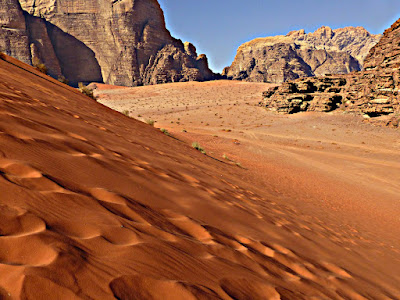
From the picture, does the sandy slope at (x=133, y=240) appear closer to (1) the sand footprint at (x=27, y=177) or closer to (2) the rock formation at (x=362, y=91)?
(1) the sand footprint at (x=27, y=177)

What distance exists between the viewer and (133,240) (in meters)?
Answer: 1.68

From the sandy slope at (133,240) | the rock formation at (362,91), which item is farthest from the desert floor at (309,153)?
the sandy slope at (133,240)

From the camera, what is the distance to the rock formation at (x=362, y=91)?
25.4 metres

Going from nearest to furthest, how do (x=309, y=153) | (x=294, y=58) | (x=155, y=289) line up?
(x=155, y=289) < (x=309, y=153) < (x=294, y=58)

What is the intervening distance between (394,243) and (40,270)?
6.24 metres

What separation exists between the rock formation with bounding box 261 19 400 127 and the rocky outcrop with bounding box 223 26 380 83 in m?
43.3

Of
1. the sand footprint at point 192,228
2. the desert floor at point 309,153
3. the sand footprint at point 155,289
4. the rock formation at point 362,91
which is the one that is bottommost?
the desert floor at point 309,153

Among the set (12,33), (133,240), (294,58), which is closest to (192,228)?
(133,240)

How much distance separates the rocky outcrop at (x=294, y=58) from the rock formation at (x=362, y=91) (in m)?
43.3

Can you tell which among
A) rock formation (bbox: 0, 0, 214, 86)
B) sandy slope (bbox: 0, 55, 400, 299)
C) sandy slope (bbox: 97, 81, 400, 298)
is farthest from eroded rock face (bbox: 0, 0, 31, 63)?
sandy slope (bbox: 0, 55, 400, 299)

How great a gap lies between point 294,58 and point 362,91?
68.9 metres

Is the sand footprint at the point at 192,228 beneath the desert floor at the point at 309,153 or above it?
above

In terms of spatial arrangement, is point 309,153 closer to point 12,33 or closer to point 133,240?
point 133,240

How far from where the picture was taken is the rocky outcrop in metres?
79.0
